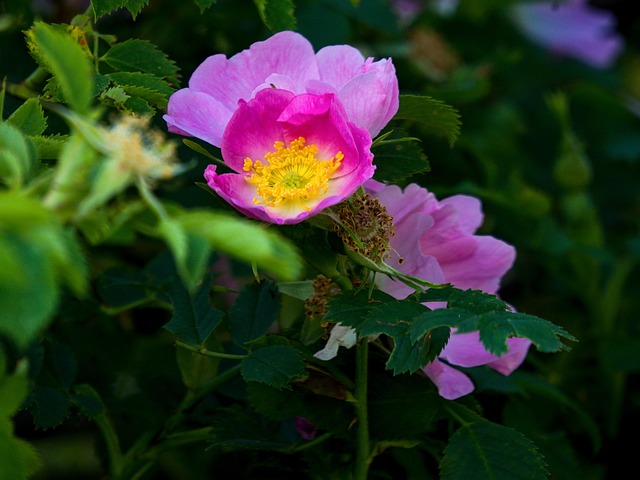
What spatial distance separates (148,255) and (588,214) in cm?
67

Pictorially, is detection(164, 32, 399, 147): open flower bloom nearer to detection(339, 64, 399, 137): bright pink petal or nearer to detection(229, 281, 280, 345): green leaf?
detection(339, 64, 399, 137): bright pink petal

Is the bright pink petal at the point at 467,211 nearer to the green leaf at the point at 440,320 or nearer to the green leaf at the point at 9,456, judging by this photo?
the green leaf at the point at 440,320

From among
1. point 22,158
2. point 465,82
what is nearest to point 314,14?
point 465,82

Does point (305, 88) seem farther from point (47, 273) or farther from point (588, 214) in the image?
point (588, 214)

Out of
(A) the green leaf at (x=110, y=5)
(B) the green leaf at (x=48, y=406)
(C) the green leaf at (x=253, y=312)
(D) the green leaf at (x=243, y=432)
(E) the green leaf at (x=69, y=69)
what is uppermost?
(E) the green leaf at (x=69, y=69)

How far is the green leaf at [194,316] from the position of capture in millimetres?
682

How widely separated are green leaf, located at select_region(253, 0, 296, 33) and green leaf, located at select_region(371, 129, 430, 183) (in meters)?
0.15

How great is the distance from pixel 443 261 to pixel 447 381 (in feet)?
0.34

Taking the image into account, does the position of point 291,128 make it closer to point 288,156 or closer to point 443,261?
point 288,156

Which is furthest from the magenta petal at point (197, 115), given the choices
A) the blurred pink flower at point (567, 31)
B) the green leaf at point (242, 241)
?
the blurred pink flower at point (567, 31)

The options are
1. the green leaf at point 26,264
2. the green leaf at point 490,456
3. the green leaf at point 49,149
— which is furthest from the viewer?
the green leaf at point 490,456

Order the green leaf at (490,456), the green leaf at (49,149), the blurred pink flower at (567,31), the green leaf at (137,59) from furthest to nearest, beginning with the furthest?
the blurred pink flower at (567,31), the green leaf at (137,59), the green leaf at (490,456), the green leaf at (49,149)

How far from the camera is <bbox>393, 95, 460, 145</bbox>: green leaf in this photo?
2.23 ft

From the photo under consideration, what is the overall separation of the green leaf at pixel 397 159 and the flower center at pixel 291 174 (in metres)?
0.07
